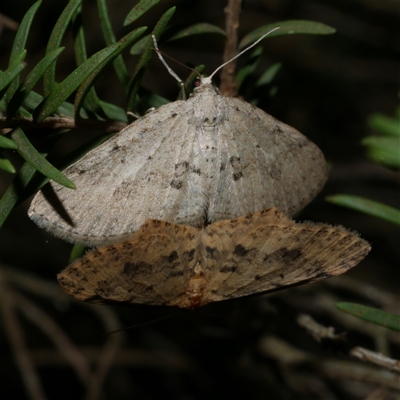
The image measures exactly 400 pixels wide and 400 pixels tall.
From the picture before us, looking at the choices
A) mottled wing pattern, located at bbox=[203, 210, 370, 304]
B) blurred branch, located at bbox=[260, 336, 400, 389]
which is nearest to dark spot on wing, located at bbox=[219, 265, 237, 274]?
mottled wing pattern, located at bbox=[203, 210, 370, 304]

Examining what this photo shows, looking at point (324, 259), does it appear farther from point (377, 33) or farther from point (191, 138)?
point (377, 33)

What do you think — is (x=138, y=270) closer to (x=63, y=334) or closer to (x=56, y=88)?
(x=56, y=88)

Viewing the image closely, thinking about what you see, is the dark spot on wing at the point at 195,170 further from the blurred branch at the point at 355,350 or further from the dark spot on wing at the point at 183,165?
the blurred branch at the point at 355,350

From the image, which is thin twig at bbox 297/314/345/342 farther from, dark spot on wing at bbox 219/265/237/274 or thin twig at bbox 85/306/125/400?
A: thin twig at bbox 85/306/125/400

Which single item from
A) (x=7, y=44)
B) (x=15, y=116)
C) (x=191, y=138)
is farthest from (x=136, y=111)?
(x=7, y=44)

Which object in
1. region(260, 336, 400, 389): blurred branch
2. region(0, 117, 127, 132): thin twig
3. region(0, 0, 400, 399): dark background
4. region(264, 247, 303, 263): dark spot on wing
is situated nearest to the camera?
region(0, 117, 127, 132): thin twig

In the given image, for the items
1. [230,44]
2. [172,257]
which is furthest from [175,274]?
[230,44]
